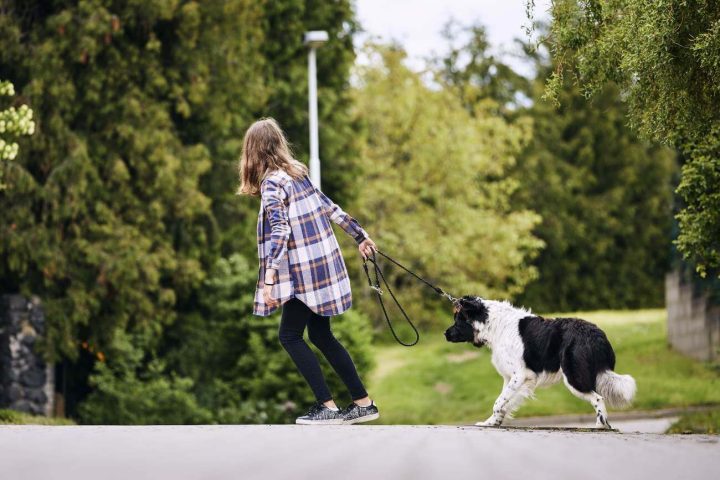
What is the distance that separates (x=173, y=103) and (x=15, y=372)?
601cm

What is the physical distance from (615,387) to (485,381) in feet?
54.8

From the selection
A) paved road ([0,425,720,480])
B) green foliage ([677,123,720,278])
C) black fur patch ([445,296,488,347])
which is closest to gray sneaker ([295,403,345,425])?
paved road ([0,425,720,480])

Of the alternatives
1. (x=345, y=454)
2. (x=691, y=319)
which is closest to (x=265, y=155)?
(x=345, y=454)

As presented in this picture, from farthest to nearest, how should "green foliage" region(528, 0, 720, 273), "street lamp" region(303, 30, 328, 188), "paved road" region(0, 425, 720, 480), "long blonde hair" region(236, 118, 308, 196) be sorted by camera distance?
"street lamp" region(303, 30, 328, 188) → "green foliage" region(528, 0, 720, 273) → "long blonde hair" region(236, 118, 308, 196) → "paved road" region(0, 425, 720, 480)

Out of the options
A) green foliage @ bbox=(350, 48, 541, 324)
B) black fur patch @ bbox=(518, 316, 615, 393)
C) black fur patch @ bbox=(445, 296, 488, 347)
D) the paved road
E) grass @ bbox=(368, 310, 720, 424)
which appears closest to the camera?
the paved road

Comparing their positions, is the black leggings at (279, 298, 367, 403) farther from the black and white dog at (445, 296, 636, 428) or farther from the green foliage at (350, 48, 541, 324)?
the green foliage at (350, 48, 541, 324)

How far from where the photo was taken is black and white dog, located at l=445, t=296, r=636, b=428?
9805 mm

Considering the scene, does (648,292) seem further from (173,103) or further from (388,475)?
(388,475)

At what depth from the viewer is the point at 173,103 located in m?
24.9

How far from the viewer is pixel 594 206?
51.4 metres

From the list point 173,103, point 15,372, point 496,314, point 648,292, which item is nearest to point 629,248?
point 648,292

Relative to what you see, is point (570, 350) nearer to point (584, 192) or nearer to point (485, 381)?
point (485, 381)

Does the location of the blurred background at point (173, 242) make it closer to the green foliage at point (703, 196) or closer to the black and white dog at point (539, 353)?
the green foliage at point (703, 196)

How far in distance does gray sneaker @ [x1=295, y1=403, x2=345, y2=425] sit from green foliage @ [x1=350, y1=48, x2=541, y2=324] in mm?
28137
